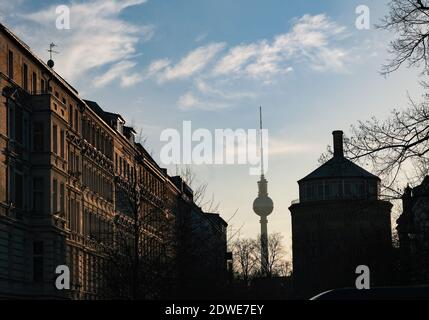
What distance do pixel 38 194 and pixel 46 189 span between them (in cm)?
68

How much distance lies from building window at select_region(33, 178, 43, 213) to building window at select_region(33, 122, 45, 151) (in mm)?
1910

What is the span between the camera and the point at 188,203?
170 ft

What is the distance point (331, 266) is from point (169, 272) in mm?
76827

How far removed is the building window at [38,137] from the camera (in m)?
52.2

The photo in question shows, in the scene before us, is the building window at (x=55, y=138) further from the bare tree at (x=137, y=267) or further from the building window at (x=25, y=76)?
the bare tree at (x=137, y=267)

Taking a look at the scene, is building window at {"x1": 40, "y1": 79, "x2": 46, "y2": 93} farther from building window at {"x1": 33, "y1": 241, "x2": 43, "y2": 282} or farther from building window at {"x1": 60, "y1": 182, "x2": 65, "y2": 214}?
building window at {"x1": 33, "y1": 241, "x2": 43, "y2": 282}

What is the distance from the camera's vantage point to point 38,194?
52.0 m

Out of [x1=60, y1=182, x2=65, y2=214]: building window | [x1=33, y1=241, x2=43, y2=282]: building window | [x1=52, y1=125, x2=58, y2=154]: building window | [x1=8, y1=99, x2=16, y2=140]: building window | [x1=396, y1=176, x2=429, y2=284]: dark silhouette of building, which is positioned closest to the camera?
[x1=396, y1=176, x2=429, y2=284]: dark silhouette of building

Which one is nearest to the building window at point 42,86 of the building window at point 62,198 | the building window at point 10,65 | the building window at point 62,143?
the building window at point 62,143

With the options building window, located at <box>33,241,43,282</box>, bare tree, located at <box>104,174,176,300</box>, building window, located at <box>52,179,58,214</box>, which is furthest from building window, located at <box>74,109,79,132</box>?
bare tree, located at <box>104,174,176,300</box>

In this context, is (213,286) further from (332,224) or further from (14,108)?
(332,224)

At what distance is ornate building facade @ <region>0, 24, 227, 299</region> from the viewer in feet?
154

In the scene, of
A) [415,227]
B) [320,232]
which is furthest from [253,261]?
[415,227]

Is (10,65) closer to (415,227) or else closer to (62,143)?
(62,143)
